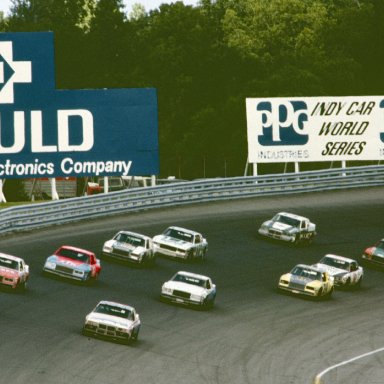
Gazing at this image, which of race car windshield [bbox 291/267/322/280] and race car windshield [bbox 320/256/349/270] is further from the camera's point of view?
race car windshield [bbox 320/256/349/270]

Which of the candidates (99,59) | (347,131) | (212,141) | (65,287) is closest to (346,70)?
(212,141)

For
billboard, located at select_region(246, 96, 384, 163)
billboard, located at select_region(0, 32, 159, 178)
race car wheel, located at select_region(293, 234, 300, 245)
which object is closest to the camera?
race car wheel, located at select_region(293, 234, 300, 245)

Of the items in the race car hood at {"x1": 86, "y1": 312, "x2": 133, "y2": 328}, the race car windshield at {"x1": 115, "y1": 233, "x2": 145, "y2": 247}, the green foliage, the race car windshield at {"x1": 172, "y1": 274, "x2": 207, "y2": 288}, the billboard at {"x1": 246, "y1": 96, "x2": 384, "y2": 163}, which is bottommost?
the green foliage

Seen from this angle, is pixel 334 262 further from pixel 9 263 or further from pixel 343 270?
pixel 9 263

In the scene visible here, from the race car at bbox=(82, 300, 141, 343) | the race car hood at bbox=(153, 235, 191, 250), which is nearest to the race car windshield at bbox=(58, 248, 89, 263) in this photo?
the race car hood at bbox=(153, 235, 191, 250)

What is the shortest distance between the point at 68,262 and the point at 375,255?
10905 millimetres

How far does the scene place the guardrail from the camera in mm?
47469

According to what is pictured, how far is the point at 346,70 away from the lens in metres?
98.5

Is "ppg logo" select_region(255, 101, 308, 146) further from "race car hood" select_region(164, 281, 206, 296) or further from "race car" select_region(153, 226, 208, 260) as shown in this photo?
"race car hood" select_region(164, 281, 206, 296)

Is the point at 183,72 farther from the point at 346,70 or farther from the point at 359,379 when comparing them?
the point at 359,379

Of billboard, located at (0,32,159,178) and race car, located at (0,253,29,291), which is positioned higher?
billboard, located at (0,32,159,178)

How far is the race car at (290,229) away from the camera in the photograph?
46062 mm

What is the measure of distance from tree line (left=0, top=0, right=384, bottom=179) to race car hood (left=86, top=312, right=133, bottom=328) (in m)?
57.0

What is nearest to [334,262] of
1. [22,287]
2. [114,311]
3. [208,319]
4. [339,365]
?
[208,319]
